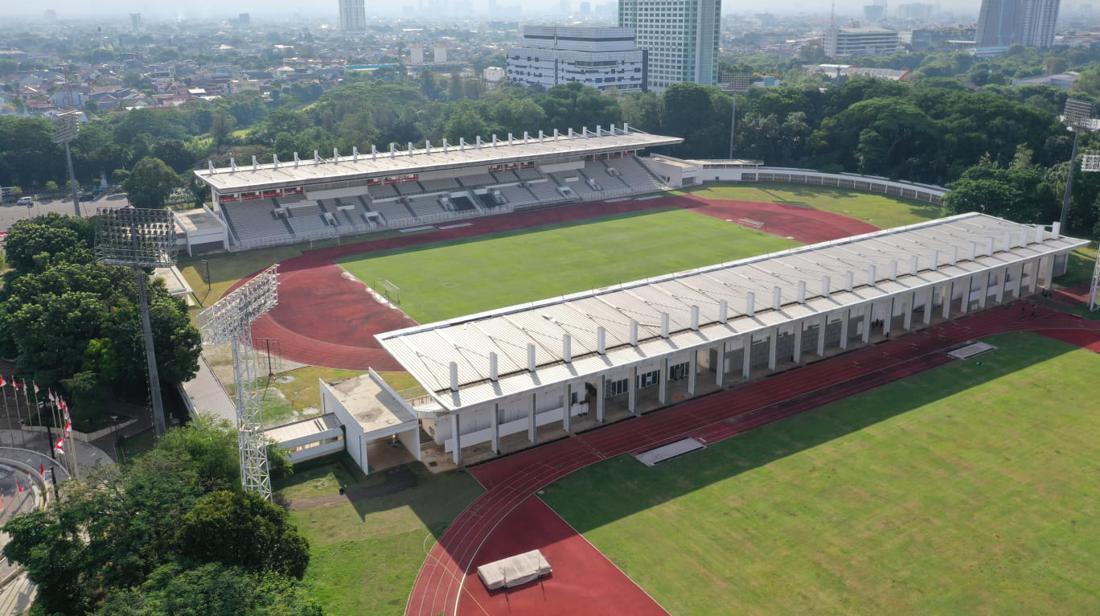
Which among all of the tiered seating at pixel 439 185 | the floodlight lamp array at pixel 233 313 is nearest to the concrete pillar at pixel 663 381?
the floodlight lamp array at pixel 233 313

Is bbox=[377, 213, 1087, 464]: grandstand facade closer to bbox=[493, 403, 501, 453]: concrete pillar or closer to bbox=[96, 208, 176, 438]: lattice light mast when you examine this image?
bbox=[493, 403, 501, 453]: concrete pillar

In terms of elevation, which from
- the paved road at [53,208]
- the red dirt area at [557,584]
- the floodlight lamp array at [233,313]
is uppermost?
the floodlight lamp array at [233,313]

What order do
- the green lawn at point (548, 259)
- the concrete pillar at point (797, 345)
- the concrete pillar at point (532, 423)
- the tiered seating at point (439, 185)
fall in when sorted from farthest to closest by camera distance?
the tiered seating at point (439, 185)
the green lawn at point (548, 259)
the concrete pillar at point (797, 345)
the concrete pillar at point (532, 423)

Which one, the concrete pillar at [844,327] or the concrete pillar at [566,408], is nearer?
the concrete pillar at [566,408]

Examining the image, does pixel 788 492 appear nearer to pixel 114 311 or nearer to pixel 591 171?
pixel 114 311

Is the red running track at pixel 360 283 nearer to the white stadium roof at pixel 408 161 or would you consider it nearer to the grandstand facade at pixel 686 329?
the white stadium roof at pixel 408 161

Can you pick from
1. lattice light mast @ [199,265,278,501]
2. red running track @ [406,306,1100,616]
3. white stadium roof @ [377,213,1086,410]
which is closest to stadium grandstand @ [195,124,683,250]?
white stadium roof @ [377,213,1086,410]
